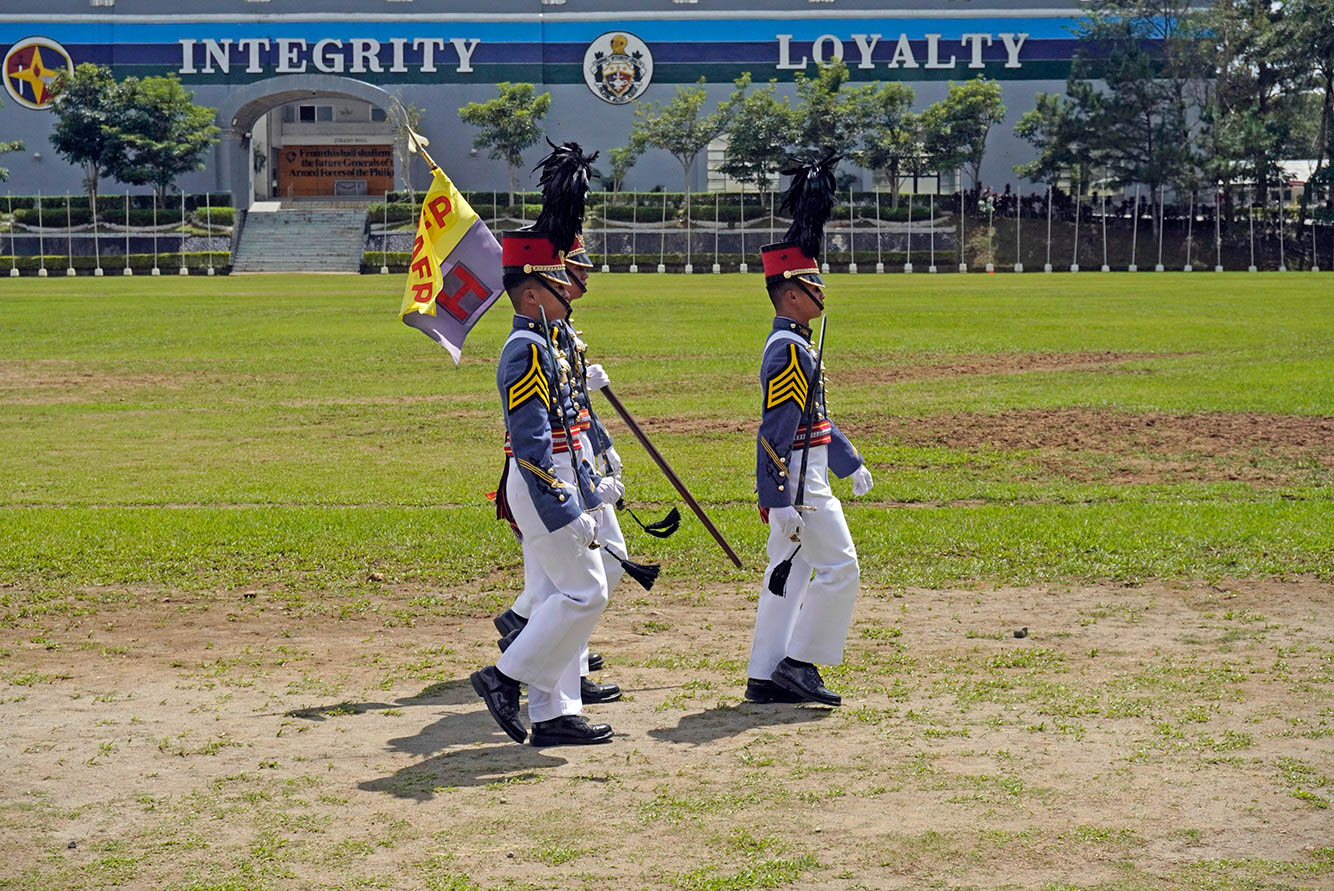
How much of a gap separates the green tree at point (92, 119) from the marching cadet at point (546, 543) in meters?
68.9

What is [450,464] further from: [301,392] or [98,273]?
[98,273]

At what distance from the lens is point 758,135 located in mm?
69938

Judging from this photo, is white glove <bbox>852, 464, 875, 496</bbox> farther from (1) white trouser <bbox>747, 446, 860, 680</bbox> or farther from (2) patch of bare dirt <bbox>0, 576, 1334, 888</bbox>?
(2) patch of bare dirt <bbox>0, 576, 1334, 888</bbox>

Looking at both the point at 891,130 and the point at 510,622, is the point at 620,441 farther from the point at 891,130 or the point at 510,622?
the point at 891,130

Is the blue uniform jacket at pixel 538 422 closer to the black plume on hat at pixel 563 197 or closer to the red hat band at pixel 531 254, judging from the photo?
the red hat band at pixel 531 254

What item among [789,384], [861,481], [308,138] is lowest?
[861,481]

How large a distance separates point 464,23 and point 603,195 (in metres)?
13.8

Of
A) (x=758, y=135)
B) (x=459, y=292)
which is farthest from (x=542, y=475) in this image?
(x=758, y=135)

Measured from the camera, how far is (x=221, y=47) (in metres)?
78.0

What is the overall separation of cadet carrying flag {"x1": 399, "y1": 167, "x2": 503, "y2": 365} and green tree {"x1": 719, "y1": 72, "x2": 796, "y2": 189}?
61992 mm

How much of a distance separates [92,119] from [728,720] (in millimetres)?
70697

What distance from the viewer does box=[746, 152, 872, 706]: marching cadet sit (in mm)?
7484

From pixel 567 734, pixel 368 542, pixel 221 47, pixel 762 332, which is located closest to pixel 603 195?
pixel 221 47

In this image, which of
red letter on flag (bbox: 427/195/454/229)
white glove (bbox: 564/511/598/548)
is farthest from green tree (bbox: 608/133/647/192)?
white glove (bbox: 564/511/598/548)
